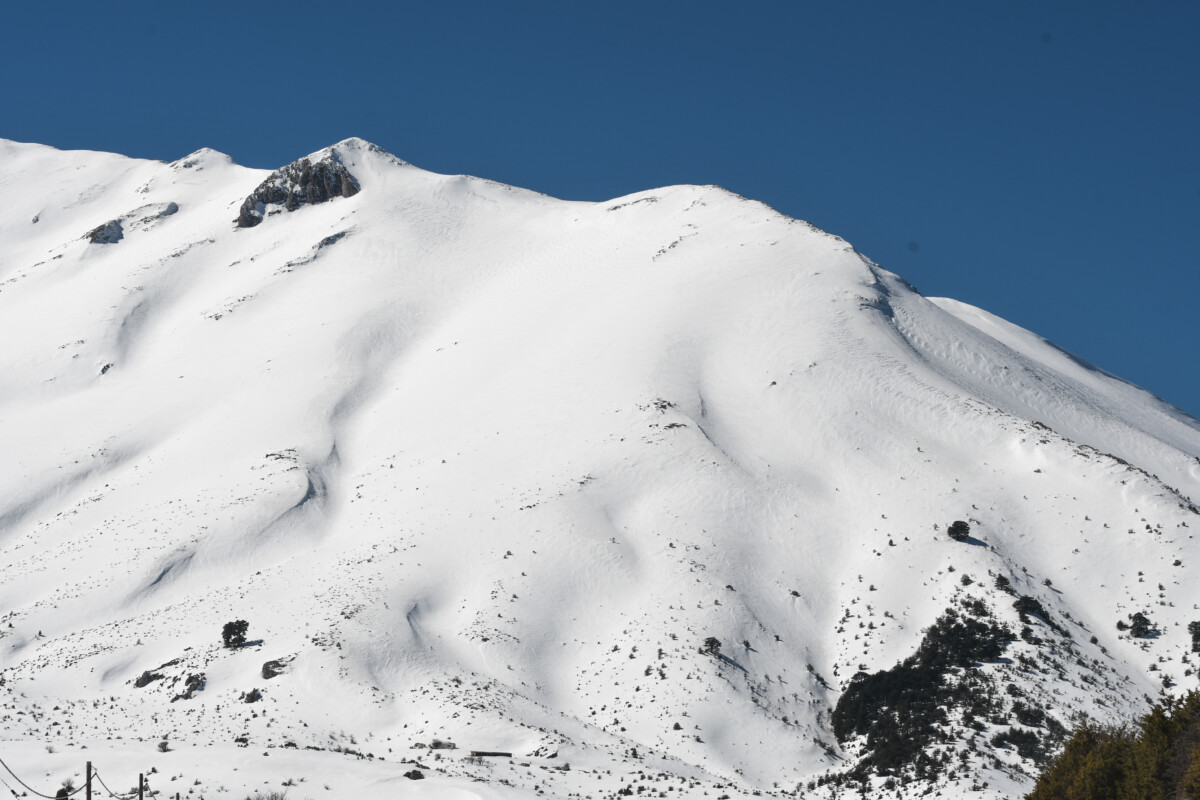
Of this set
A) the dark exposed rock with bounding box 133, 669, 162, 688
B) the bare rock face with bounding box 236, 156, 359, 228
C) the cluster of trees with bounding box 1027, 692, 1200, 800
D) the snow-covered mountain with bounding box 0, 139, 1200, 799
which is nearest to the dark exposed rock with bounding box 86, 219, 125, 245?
the bare rock face with bounding box 236, 156, 359, 228

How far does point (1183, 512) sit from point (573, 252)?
71.4m

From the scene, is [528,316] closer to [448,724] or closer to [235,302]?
[235,302]

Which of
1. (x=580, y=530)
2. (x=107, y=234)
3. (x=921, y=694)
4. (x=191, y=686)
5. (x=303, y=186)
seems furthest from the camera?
(x=303, y=186)

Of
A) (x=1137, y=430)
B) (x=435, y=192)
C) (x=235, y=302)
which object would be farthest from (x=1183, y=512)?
(x=435, y=192)

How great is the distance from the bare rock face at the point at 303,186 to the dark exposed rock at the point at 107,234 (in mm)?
17335

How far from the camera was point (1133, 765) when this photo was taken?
31.8m

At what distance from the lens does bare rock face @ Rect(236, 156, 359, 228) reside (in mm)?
142875

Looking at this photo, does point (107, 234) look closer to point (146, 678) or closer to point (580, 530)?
point (146, 678)

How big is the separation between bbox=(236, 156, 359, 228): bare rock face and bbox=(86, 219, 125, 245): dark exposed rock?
682 inches

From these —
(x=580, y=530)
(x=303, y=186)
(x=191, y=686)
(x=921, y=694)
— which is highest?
(x=921, y=694)

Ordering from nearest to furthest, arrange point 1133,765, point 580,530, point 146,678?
1. point 1133,765
2. point 146,678
3. point 580,530

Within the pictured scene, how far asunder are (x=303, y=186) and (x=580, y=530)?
96.4 metres

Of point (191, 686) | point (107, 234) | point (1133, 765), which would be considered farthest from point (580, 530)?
point (107, 234)

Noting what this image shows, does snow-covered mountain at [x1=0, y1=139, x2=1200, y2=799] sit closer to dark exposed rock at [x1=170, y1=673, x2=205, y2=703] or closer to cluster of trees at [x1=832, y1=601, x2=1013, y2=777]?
cluster of trees at [x1=832, y1=601, x2=1013, y2=777]
